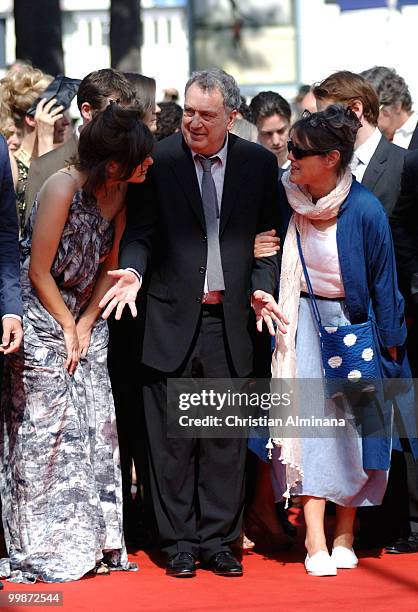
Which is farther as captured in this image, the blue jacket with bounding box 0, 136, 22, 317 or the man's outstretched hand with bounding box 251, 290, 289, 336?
the man's outstretched hand with bounding box 251, 290, 289, 336

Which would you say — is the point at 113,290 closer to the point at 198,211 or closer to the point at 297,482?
the point at 198,211

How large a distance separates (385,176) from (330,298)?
764 mm

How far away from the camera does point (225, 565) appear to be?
566cm

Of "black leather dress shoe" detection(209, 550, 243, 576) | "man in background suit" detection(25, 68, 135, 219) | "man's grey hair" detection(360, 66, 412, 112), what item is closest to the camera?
"black leather dress shoe" detection(209, 550, 243, 576)

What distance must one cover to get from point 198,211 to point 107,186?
437mm

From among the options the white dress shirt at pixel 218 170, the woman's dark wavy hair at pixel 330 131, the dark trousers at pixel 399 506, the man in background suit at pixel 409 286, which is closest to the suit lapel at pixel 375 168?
the man in background suit at pixel 409 286

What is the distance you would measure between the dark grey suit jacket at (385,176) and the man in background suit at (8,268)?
73.3 inches

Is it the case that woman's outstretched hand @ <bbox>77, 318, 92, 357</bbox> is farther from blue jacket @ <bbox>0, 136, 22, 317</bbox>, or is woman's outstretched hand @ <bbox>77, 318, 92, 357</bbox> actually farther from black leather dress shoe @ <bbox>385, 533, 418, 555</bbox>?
black leather dress shoe @ <bbox>385, 533, 418, 555</bbox>

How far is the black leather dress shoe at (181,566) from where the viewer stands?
564 cm

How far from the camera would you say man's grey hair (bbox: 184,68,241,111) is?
224 inches

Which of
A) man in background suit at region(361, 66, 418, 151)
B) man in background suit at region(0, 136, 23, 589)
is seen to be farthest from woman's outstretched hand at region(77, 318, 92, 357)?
man in background suit at region(361, 66, 418, 151)

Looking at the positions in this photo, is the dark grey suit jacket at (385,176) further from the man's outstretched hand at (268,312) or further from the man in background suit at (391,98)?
the man in background suit at (391,98)

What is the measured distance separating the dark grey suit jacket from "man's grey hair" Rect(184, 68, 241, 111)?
2.70 ft

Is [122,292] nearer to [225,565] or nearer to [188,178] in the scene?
[188,178]
